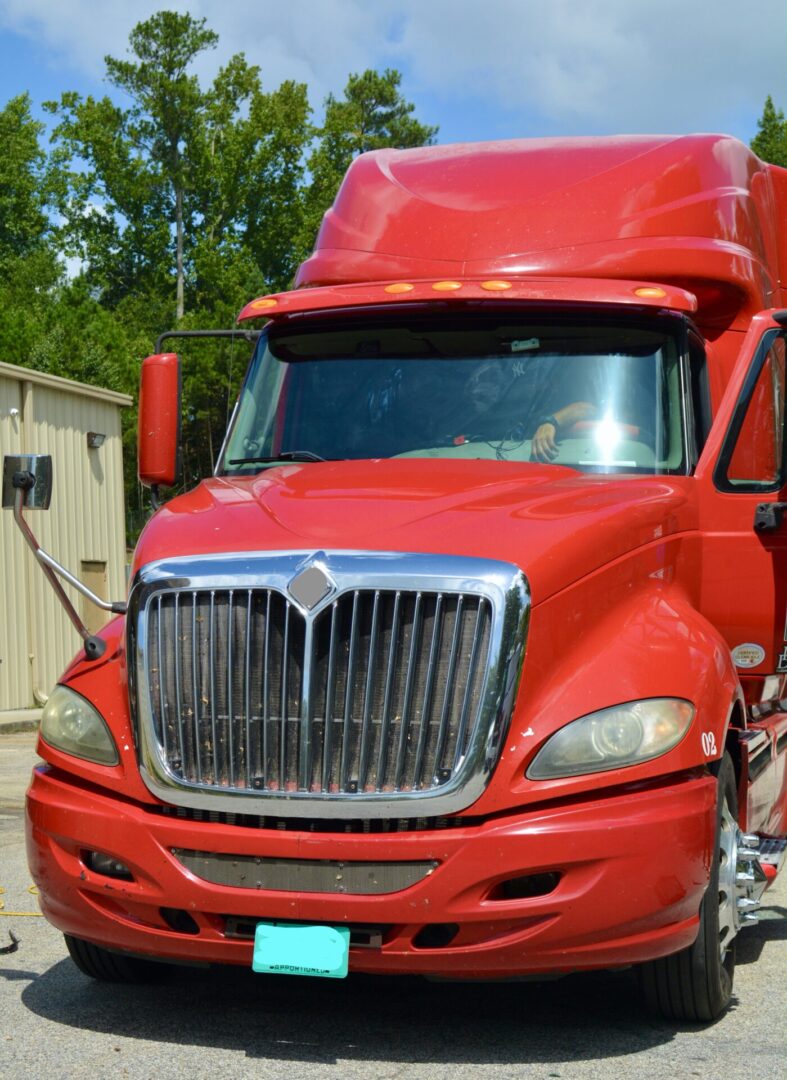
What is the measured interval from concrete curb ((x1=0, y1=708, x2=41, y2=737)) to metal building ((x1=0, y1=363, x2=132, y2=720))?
30cm

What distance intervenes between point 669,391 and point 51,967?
10.8 ft

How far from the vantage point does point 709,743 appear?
512cm

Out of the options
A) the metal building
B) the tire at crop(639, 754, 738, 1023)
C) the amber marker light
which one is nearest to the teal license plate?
the tire at crop(639, 754, 738, 1023)

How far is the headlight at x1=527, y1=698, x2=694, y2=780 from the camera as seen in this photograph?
15.9 ft

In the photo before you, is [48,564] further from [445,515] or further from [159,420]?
[445,515]

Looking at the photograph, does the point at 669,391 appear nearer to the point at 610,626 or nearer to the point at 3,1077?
the point at 610,626

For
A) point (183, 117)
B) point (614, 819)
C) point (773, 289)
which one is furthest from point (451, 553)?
point (183, 117)

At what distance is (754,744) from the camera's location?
614 centimetres

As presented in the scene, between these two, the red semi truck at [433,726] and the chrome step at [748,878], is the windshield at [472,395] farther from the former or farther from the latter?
the chrome step at [748,878]

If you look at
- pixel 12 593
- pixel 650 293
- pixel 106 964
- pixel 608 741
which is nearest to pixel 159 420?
pixel 650 293

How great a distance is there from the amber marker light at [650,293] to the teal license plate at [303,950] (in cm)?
303

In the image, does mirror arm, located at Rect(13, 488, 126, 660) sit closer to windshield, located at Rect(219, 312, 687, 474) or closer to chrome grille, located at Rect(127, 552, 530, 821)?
chrome grille, located at Rect(127, 552, 530, 821)

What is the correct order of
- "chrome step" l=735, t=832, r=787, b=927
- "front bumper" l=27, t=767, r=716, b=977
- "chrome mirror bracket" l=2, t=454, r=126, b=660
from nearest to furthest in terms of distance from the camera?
"front bumper" l=27, t=767, r=716, b=977
"chrome step" l=735, t=832, r=787, b=927
"chrome mirror bracket" l=2, t=454, r=126, b=660

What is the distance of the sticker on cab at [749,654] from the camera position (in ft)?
21.6
